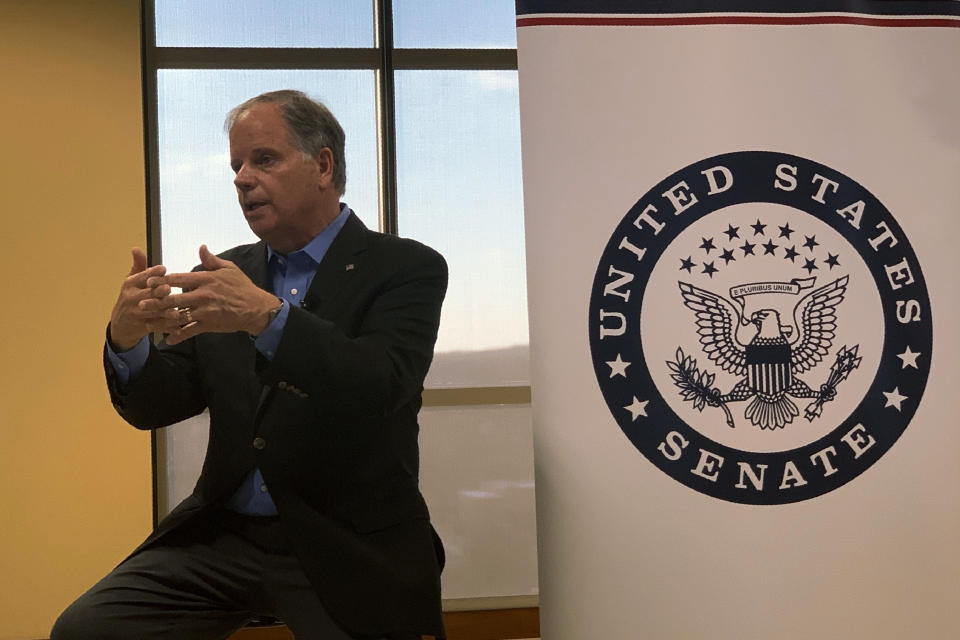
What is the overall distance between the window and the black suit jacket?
2.15 meters

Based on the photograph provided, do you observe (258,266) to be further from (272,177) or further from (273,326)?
(273,326)

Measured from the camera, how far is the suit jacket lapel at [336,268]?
1948 millimetres

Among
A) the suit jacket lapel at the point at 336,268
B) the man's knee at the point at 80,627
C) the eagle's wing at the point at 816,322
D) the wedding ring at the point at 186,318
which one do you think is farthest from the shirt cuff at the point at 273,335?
the eagle's wing at the point at 816,322

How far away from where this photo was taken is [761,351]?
1.66 m

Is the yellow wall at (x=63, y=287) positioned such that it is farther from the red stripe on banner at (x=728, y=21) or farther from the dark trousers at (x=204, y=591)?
the red stripe on banner at (x=728, y=21)

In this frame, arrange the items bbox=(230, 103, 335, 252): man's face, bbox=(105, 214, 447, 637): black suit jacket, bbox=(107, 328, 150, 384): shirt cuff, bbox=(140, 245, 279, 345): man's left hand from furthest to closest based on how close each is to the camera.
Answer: bbox=(230, 103, 335, 252): man's face < bbox=(107, 328, 150, 384): shirt cuff < bbox=(105, 214, 447, 637): black suit jacket < bbox=(140, 245, 279, 345): man's left hand

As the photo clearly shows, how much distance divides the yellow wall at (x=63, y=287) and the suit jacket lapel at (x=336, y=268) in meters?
2.31

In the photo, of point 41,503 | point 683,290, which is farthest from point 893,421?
point 41,503

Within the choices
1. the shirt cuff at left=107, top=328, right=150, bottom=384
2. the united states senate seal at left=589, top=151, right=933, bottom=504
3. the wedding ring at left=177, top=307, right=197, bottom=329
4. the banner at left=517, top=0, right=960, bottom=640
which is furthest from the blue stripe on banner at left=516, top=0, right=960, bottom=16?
the shirt cuff at left=107, top=328, right=150, bottom=384

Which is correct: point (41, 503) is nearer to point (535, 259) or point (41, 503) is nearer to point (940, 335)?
point (535, 259)

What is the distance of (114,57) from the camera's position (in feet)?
13.2

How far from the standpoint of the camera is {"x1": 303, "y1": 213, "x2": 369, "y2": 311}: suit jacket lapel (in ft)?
6.39

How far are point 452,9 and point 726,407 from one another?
2.98 m

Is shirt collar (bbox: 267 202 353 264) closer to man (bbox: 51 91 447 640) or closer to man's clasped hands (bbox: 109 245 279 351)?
man (bbox: 51 91 447 640)
